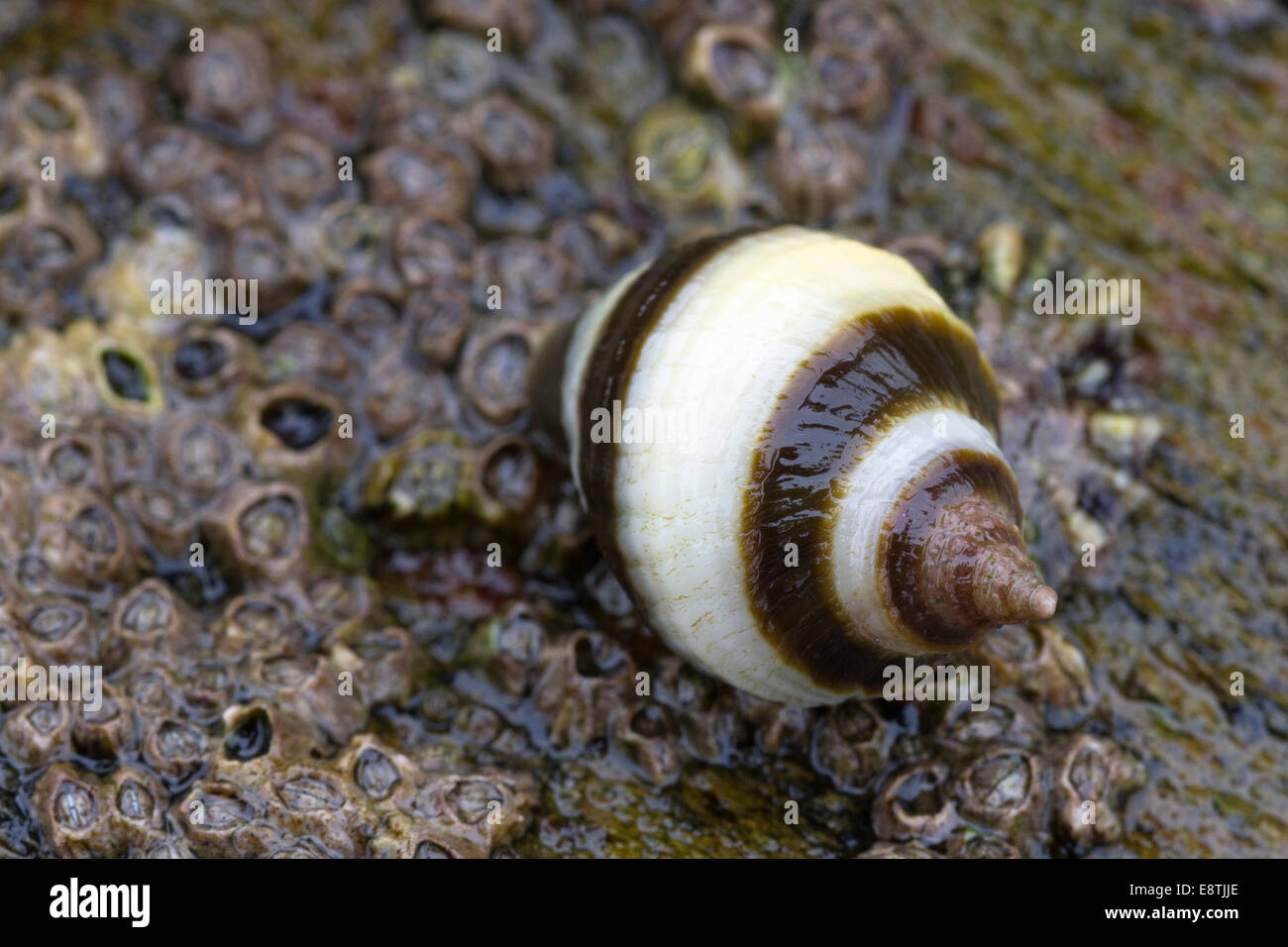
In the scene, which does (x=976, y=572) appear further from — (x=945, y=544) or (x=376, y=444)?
(x=376, y=444)

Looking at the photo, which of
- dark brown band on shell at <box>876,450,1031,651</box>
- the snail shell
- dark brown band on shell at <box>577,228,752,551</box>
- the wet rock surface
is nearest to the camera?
dark brown band on shell at <box>876,450,1031,651</box>

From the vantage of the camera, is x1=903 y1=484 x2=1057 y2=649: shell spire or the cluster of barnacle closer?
x1=903 y1=484 x2=1057 y2=649: shell spire

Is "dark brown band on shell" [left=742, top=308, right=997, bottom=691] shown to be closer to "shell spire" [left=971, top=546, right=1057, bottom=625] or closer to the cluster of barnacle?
"shell spire" [left=971, top=546, right=1057, bottom=625]

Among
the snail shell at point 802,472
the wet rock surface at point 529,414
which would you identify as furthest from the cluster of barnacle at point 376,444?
the snail shell at point 802,472

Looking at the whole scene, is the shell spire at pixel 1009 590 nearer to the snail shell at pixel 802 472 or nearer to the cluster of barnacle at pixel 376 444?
the snail shell at pixel 802 472

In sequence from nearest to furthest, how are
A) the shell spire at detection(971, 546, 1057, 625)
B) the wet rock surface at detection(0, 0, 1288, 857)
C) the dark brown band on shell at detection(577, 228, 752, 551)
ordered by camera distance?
1. the shell spire at detection(971, 546, 1057, 625)
2. the dark brown band on shell at detection(577, 228, 752, 551)
3. the wet rock surface at detection(0, 0, 1288, 857)

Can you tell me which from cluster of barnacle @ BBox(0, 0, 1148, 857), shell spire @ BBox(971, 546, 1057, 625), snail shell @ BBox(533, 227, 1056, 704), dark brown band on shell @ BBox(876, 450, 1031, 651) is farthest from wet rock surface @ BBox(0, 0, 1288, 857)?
shell spire @ BBox(971, 546, 1057, 625)

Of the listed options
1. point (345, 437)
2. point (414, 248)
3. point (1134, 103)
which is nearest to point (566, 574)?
point (345, 437)
